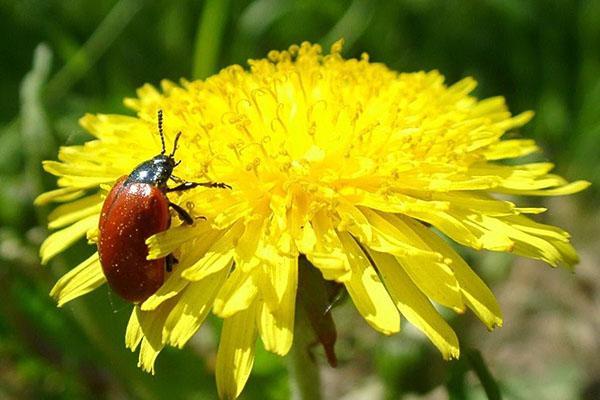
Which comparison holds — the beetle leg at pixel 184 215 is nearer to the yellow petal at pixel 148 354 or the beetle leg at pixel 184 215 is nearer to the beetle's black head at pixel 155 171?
the beetle's black head at pixel 155 171

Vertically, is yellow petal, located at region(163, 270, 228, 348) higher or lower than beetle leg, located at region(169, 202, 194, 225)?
lower

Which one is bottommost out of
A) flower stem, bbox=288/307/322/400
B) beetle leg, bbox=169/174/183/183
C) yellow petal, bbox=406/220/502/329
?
flower stem, bbox=288/307/322/400

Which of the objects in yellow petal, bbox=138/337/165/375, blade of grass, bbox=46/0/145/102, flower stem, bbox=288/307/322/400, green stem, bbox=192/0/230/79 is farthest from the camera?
blade of grass, bbox=46/0/145/102

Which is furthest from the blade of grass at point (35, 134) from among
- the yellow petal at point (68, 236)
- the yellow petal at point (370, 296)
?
the yellow petal at point (370, 296)

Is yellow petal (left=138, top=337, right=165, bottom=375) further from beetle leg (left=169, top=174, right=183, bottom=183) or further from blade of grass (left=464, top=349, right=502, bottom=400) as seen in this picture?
blade of grass (left=464, top=349, right=502, bottom=400)

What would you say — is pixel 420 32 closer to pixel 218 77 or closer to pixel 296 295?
pixel 218 77

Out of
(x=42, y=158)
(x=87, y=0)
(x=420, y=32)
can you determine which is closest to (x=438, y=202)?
(x=42, y=158)

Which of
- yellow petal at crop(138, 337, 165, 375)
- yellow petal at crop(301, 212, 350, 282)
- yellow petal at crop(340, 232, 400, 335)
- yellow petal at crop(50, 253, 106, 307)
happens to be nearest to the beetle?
yellow petal at crop(138, 337, 165, 375)
